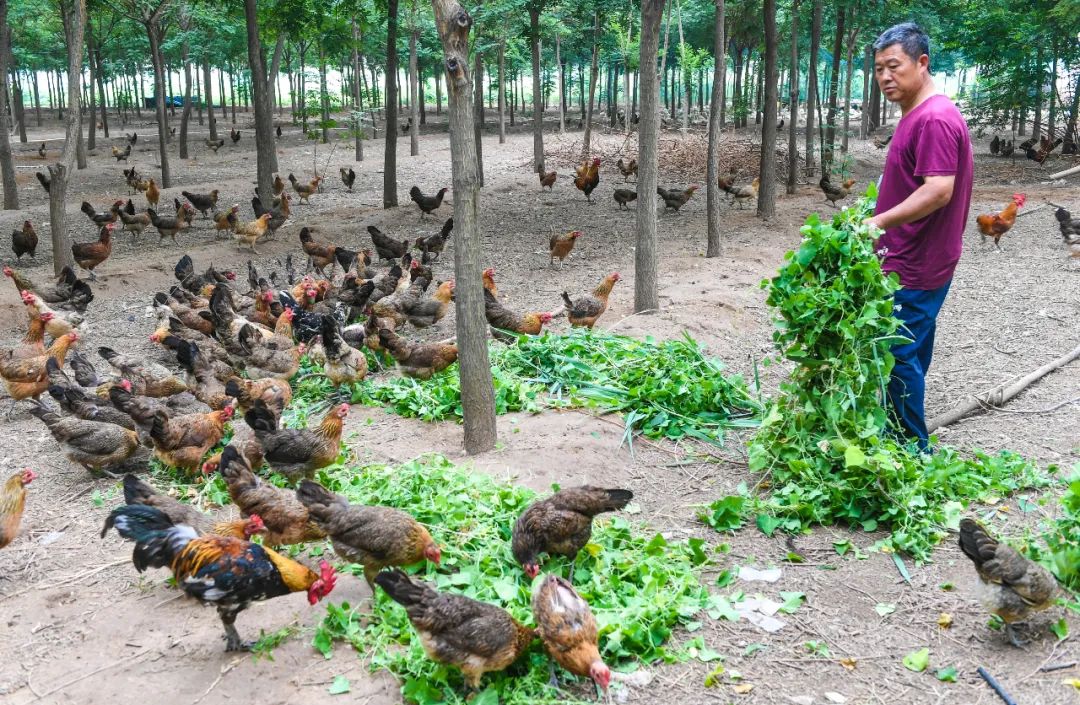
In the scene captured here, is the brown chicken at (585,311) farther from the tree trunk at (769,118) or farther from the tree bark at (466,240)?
the tree trunk at (769,118)

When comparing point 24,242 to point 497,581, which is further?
point 24,242

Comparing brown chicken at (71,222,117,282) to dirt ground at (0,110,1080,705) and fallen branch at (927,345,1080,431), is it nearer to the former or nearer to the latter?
dirt ground at (0,110,1080,705)

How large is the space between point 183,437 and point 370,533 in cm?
277

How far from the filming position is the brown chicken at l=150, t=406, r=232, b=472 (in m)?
6.65

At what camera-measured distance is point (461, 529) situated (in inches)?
208

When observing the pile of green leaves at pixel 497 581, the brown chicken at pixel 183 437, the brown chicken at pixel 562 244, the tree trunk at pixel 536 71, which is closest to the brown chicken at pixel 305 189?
the tree trunk at pixel 536 71

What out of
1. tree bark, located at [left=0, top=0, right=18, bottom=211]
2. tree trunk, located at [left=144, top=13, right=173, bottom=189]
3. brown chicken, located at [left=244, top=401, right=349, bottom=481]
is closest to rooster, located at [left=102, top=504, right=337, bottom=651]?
brown chicken, located at [left=244, top=401, right=349, bottom=481]

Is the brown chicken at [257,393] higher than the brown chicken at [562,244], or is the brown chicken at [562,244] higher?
the brown chicken at [562,244]

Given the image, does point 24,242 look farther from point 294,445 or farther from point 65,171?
point 294,445

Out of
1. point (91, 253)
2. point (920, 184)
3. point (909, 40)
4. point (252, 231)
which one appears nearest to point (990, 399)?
point (920, 184)

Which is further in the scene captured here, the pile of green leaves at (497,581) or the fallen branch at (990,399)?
the fallen branch at (990,399)

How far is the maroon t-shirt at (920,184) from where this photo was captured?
5.27 meters

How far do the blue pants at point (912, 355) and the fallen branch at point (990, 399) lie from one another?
985 mm

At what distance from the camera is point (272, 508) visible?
5.32 m
